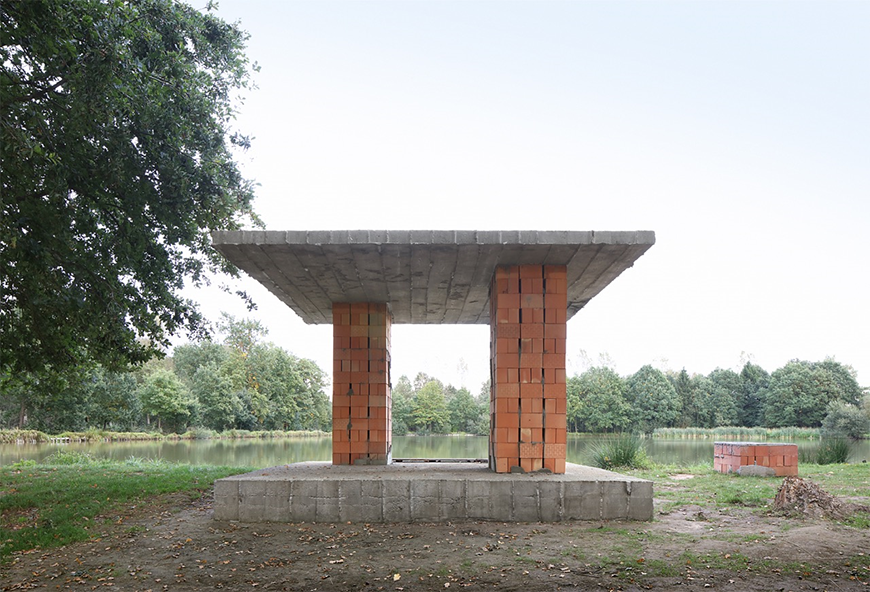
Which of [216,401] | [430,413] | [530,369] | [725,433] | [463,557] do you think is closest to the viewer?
[463,557]

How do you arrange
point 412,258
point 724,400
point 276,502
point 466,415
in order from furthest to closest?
1. point 724,400
2. point 466,415
3. point 412,258
4. point 276,502

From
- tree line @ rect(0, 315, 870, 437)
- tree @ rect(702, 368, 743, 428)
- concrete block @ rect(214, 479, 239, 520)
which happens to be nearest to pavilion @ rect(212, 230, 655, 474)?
concrete block @ rect(214, 479, 239, 520)

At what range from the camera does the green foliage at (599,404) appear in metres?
43.5

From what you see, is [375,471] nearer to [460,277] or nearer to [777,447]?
[460,277]

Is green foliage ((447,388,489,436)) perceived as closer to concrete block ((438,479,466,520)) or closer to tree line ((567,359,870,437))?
tree line ((567,359,870,437))

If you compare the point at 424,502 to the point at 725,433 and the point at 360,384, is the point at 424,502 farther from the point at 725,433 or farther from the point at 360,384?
the point at 725,433

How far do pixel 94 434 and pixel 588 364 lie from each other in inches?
1575

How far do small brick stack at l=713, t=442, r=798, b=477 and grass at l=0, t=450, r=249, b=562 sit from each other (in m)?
9.53

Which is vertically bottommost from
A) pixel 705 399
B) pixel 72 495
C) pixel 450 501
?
pixel 705 399

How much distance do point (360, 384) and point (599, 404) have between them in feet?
120

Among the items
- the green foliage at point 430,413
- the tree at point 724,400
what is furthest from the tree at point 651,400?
the green foliage at point 430,413

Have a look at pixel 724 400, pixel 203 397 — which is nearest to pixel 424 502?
pixel 203 397

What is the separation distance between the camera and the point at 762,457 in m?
11.4

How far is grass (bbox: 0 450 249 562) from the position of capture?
6426mm
